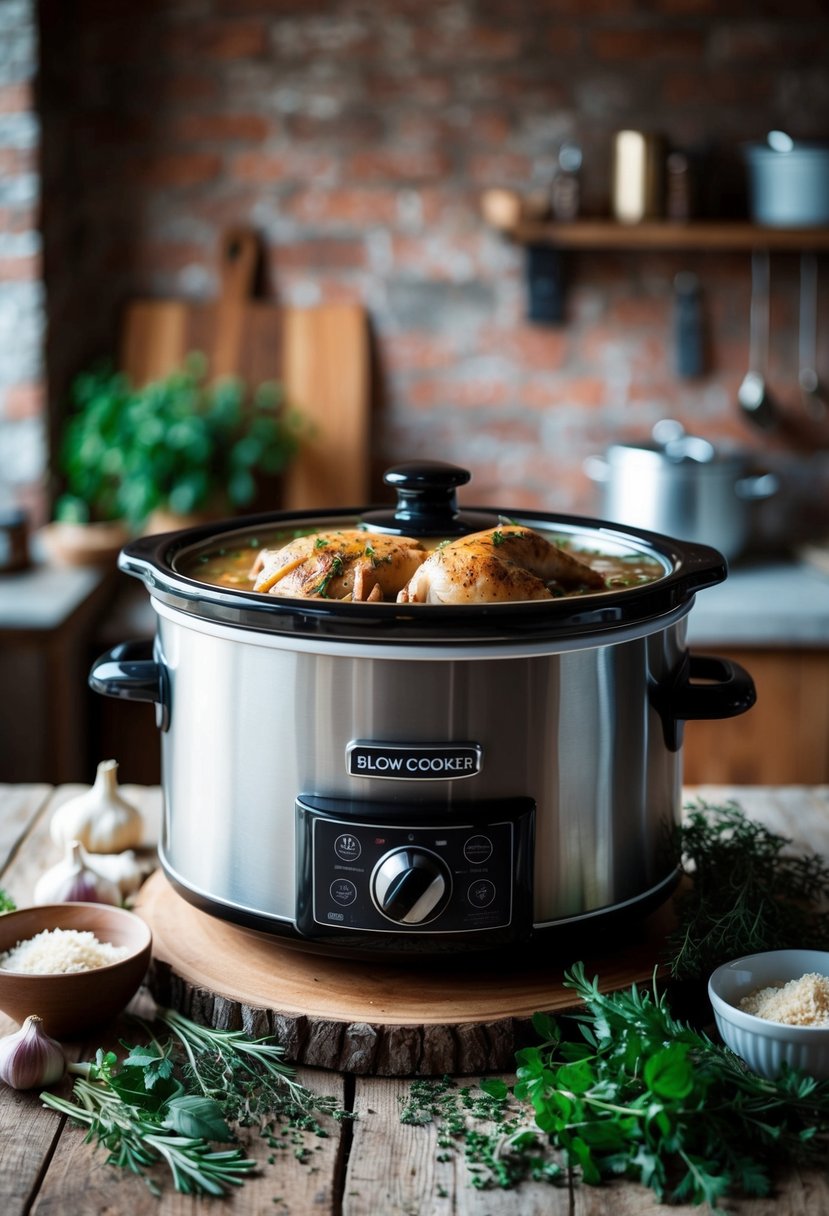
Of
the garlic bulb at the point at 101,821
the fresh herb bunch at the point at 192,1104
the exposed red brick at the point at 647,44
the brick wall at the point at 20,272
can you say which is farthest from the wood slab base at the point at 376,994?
the exposed red brick at the point at 647,44

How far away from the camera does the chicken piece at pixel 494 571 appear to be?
1.15m

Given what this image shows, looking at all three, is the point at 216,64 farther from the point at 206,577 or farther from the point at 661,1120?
the point at 661,1120

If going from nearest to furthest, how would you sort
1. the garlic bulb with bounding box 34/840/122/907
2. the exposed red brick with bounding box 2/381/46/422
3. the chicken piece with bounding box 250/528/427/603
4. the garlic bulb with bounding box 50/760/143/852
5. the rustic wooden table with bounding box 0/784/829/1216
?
the rustic wooden table with bounding box 0/784/829/1216 < the chicken piece with bounding box 250/528/427/603 < the garlic bulb with bounding box 34/840/122/907 < the garlic bulb with bounding box 50/760/143/852 < the exposed red brick with bounding box 2/381/46/422

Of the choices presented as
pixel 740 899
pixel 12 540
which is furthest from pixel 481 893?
pixel 12 540

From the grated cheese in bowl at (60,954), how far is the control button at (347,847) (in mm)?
215

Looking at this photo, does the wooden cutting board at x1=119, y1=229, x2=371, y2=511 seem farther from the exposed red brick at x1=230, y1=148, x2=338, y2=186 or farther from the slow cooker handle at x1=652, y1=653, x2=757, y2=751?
the slow cooker handle at x1=652, y1=653, x2=757, y2=751

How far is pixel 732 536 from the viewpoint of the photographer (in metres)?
3.04

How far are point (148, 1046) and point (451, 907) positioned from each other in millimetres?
275

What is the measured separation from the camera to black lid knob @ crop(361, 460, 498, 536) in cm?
133

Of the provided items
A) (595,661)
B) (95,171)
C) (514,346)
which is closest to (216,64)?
(95,171)

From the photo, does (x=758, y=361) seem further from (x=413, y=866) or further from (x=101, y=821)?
(x=413, y=866)

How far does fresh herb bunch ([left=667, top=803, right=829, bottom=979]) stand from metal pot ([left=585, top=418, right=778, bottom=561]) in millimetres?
1521

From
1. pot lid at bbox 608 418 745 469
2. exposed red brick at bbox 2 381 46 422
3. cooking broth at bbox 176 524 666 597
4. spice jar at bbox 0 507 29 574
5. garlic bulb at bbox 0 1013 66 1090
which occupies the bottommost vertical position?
garlic bulb at bbox 0 1013 66 1090

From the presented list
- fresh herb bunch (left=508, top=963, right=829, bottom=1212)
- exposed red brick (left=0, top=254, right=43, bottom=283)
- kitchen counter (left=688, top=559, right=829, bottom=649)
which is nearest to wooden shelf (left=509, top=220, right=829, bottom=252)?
kitchen counter (left=688, top=559, right=829, bottom=649)
